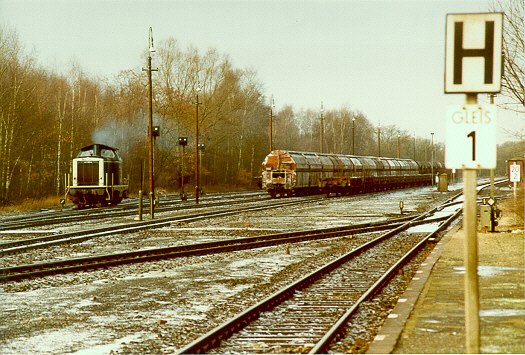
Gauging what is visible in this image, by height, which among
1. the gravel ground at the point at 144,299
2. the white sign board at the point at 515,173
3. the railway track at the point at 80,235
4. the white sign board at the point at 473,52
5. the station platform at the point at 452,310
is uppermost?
the white sign board at the point at 473,52

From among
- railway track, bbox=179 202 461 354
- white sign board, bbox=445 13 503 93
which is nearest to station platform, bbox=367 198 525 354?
railway track, bbox=179 202 461 354

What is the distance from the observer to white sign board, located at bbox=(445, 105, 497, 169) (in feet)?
15.3

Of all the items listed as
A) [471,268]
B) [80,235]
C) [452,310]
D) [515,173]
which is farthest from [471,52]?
[515,173]

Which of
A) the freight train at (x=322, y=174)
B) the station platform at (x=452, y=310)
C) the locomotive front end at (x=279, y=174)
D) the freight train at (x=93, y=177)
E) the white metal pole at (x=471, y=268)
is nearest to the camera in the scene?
the white metal pole at (x=471, y=268)

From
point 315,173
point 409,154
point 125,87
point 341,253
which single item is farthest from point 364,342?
point 409,154

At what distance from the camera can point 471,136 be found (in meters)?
4.69

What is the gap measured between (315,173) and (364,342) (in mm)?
40262

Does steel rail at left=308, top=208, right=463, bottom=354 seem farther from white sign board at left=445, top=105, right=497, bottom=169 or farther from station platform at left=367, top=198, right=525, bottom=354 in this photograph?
white sign board at left=445, top=105, right=497, bottom=169

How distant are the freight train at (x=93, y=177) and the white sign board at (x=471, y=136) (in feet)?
94.6

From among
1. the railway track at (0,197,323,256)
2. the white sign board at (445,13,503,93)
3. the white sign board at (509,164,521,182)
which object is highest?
the white sign board at (445,13,503,93)

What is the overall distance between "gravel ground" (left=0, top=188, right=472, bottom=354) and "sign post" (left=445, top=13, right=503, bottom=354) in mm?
2924

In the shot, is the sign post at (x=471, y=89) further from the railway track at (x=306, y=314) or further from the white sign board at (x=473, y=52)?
the railway track at (x=306, y=314)

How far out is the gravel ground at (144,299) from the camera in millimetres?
7133

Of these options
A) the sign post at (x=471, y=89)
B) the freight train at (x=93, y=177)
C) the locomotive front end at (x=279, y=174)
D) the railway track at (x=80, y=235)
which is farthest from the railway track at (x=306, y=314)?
the locomotive front end at (x=279, y=174)
